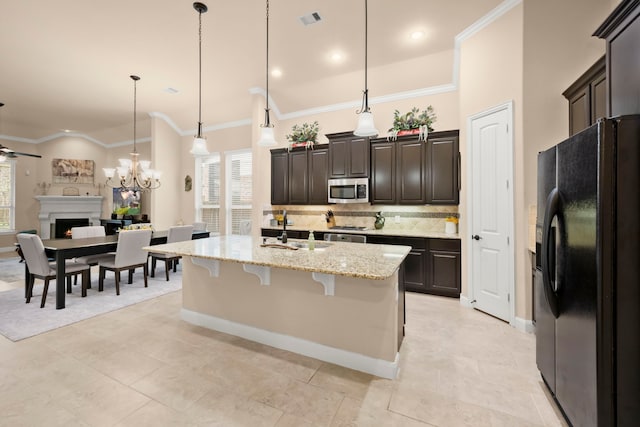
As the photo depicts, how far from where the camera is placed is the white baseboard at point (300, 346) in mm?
2188

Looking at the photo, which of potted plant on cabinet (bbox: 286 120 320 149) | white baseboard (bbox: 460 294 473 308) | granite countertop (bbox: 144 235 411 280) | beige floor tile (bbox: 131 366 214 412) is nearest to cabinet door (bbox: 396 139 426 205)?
white baseboard (bbox: 460 294 473 308)

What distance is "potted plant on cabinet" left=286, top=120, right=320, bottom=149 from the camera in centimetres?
542

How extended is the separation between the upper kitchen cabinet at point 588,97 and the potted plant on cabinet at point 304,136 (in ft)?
12.1

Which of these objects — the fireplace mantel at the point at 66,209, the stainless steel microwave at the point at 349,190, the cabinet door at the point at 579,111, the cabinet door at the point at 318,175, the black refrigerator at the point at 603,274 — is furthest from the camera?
the fireplace mantel at the point at 66,209

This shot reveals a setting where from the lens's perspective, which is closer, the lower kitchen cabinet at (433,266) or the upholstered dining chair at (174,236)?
the lower kitchen cabinet at (433,266)

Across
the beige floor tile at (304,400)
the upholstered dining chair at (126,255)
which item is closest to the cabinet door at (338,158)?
the upholstered dining chair at (126,255)

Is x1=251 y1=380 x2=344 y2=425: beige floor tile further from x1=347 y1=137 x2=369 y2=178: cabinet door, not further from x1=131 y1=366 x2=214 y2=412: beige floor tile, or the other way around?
x1=347 y1=137 x2=369 y2=178: cabinet door

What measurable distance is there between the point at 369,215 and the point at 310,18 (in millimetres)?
3192

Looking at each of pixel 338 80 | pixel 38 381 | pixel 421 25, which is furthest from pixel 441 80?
pixel 38 381

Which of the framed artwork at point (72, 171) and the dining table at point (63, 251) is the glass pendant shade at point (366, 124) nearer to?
the dining table at point (63, 251)

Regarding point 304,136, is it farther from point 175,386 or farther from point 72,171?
point 72,171

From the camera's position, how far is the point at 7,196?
24.3 feet

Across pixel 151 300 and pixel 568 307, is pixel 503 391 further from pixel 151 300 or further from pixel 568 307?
pixel 151 300

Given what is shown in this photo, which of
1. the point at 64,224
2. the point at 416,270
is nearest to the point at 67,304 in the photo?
the point at 416,270
